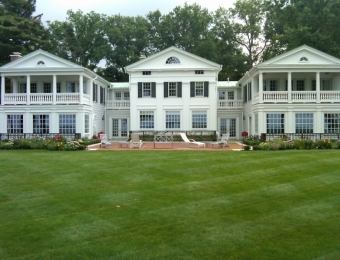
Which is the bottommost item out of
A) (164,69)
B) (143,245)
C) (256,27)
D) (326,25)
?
(143,245)

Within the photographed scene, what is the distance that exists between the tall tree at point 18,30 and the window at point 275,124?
2716cm

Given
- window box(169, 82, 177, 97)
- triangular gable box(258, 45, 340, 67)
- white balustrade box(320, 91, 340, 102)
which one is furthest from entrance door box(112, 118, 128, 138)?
white balustrade box(320, 91, 340, 102)

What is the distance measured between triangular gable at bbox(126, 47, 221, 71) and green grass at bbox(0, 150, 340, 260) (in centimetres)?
1737

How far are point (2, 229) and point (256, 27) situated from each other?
155ft

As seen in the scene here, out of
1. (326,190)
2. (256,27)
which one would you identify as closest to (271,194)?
(326,190)

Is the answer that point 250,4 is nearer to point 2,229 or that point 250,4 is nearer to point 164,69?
point 164,69

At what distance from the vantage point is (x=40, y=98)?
2719cm

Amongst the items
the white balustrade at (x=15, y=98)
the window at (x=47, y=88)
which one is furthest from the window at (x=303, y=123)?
the white balustrade at (x=15, y=98)

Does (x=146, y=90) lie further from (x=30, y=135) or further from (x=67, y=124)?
(x=30, y=135)

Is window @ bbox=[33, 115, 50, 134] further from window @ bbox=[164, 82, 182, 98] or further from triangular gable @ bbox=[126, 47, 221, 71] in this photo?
window @ bbox=[164, 82, 182, 98]

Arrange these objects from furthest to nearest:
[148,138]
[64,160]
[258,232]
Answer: [148,138], [64,160], [258,232]

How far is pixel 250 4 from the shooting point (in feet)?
167

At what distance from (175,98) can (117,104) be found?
625cm

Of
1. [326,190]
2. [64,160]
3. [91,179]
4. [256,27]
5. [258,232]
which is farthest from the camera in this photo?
[256,27]
